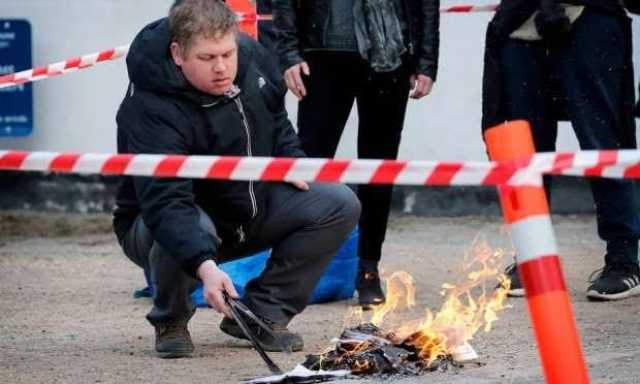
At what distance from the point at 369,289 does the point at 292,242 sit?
1.07 m

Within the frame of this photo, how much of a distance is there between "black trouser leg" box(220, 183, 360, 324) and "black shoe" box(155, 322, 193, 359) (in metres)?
0.27

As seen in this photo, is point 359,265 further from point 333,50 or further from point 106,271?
point 106,271

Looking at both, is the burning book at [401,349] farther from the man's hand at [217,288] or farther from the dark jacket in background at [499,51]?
the dark jacket in background at [499,51]

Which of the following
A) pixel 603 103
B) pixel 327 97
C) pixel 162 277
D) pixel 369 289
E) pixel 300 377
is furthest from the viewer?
pixel 369 289

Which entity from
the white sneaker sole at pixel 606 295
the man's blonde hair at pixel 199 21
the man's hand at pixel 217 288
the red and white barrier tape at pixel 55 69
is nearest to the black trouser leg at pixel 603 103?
the white sneaker sole at pixel 606 295

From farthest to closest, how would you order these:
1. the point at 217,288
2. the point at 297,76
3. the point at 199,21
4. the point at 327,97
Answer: the point at 327,97 → the point at 297,76 → the point at 199,21 → the point at 217,288

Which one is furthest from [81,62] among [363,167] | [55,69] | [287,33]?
[363,167]

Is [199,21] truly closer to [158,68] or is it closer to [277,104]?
[158,68]

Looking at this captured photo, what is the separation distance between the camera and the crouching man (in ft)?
17.8

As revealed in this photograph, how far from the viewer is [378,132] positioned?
22.3 ft

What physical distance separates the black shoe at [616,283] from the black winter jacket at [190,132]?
5.58 ft

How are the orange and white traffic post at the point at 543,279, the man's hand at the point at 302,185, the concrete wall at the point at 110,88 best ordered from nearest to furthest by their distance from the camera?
the orange and white traffic post at the point at 543,279, the man's hand at the point at 302,185, the concrete wall at the point at 110,88

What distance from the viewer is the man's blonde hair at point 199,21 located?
17.8 feet

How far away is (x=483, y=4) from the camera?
935 cm
